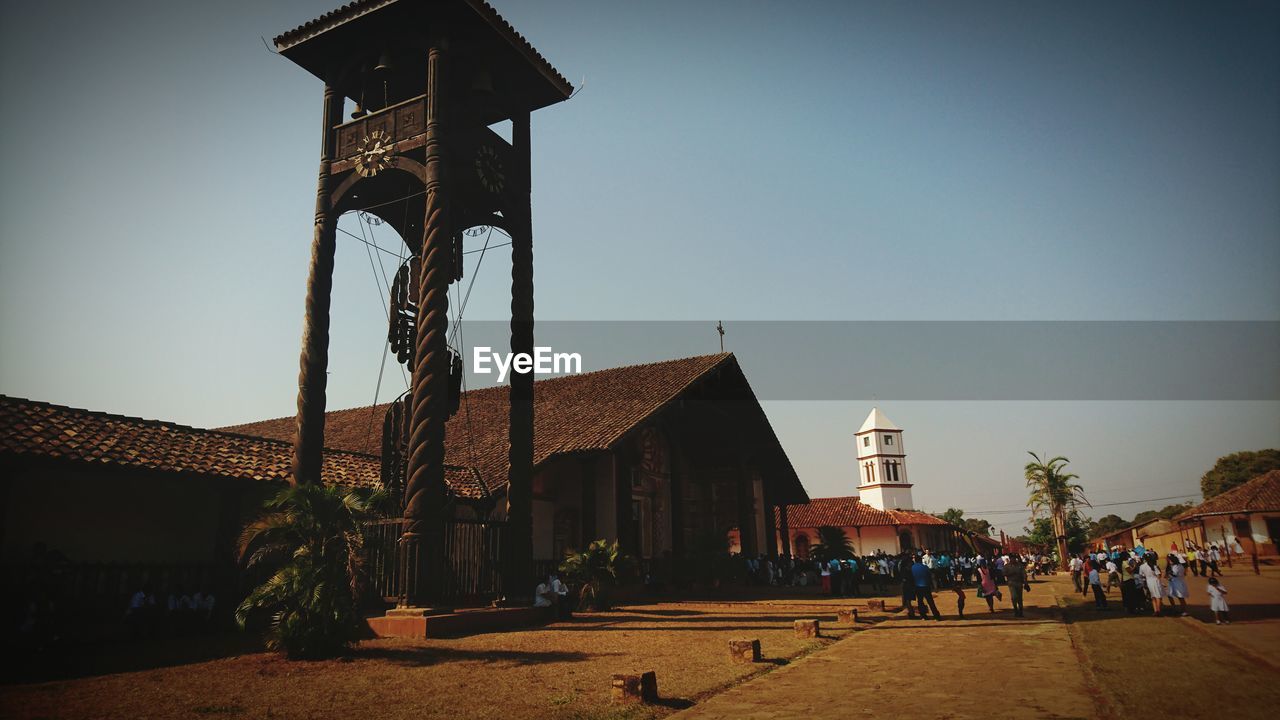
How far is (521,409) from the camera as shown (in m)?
15.5

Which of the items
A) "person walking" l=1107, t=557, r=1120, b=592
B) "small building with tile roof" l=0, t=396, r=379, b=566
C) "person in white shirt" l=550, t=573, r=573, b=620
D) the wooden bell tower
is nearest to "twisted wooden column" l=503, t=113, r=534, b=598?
the wooden bell tower

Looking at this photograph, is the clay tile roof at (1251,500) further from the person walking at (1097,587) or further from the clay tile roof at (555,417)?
the clay tile roof at (555,417)

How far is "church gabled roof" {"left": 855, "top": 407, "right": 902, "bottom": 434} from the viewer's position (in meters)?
74.2

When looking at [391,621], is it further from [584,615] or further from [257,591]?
[584,615]

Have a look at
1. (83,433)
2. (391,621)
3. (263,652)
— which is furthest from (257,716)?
(83,433)

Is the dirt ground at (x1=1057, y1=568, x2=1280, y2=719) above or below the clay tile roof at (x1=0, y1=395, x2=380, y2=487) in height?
below

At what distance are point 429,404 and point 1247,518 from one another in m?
45.0

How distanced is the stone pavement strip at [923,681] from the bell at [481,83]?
41.7 feet

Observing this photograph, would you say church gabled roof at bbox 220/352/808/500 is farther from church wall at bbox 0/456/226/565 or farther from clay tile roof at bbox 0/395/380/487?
church wall at bbox 0/456/226/565

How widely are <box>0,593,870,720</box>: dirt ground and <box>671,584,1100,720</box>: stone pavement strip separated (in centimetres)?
50

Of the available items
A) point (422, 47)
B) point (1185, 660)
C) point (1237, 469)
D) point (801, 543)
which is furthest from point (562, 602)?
point (1237, 469)

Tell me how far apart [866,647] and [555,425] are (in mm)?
13513

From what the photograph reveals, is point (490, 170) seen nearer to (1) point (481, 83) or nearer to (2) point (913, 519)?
(1) point (481, 83)

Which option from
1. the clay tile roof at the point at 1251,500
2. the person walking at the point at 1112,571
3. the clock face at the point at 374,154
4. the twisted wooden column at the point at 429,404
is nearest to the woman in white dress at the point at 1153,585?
the person walking at the point at 1112,571
